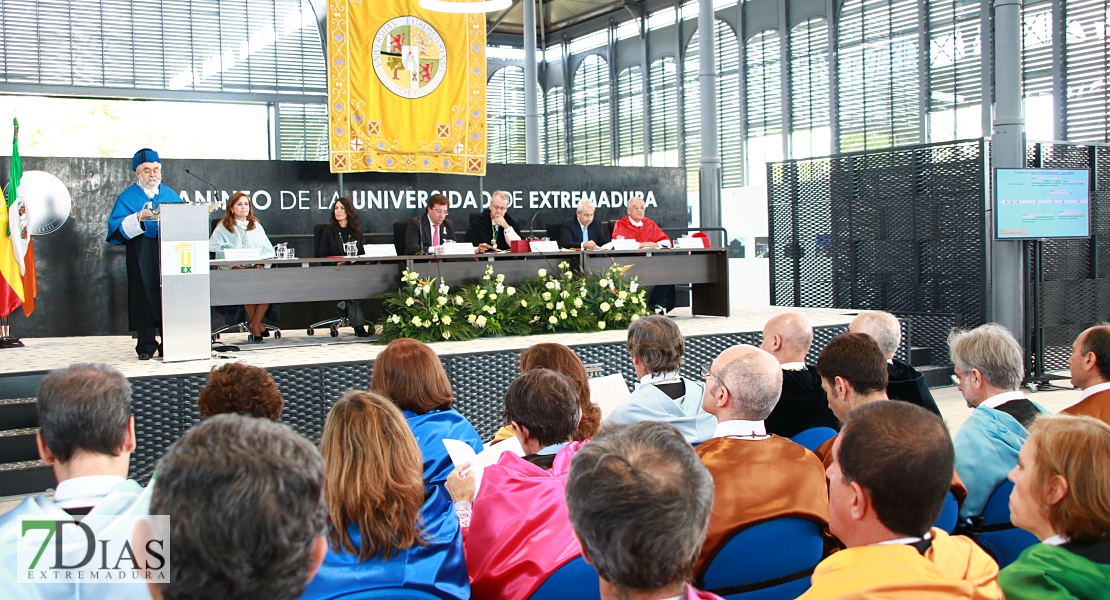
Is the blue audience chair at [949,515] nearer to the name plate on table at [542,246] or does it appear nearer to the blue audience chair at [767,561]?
the blue audience chair at [767,561]

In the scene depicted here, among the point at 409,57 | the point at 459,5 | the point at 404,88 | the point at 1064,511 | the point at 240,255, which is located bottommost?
the point at 1064,511

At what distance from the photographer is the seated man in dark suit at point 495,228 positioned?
7156 millimetres

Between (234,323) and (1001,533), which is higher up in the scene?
(234,323)

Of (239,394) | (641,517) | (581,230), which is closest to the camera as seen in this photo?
(641,517)

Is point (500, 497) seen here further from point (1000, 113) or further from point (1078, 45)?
point (1078, 45)

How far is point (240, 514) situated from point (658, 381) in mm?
2188

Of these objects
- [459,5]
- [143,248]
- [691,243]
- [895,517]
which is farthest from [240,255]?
[895,517]

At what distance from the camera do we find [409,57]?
7.96 metres

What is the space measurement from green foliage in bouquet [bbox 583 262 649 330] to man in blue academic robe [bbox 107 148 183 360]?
9.13 feet

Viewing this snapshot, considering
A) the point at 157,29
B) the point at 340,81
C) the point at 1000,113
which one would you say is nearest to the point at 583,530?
the point at 340,81

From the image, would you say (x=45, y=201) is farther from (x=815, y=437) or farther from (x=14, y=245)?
(x=815, y=437)

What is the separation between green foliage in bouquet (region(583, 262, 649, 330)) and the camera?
248 inches

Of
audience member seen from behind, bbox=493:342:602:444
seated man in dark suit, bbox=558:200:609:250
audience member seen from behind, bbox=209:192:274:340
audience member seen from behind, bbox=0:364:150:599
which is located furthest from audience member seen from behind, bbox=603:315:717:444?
seated man in dark suit, bbox=558:200:609:250

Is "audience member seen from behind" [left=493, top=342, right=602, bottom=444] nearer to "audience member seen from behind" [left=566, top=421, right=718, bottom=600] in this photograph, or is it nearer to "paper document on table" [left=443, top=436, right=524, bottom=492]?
"paper document on table" [left=443, top=436, right=524, bottom=492]
